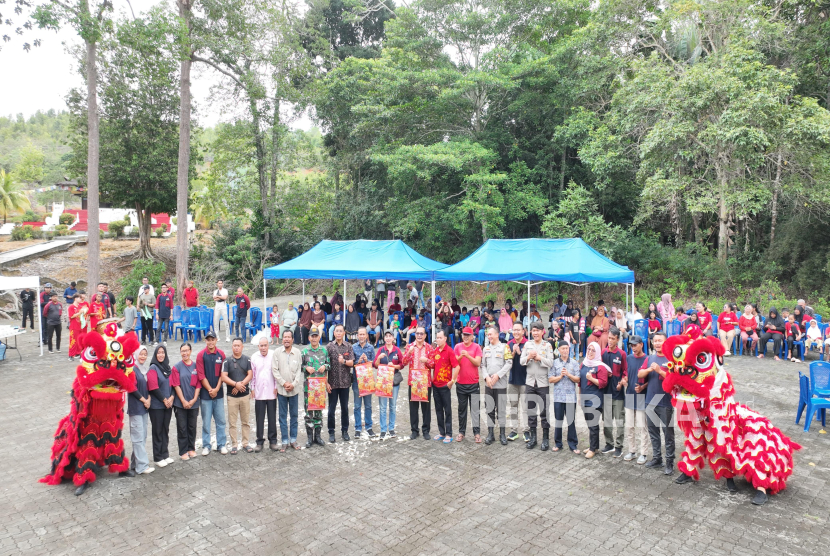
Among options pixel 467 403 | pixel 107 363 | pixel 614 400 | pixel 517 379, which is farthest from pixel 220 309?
pixel 614 400

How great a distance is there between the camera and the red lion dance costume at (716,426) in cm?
534

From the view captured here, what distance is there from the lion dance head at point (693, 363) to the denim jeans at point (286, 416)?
4.34 meters

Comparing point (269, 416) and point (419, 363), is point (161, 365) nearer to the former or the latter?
point (269, 416)

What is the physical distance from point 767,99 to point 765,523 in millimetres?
11970

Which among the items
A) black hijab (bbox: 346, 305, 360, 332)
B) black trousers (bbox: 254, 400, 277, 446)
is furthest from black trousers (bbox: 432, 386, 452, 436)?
black hijab (bbox: 346, 305, 360, 332)

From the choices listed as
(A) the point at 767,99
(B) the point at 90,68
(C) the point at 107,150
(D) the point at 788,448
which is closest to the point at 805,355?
(A) the point at 767,99

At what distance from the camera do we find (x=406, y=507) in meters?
5.22

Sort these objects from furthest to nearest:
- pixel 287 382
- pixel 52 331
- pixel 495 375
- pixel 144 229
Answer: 1. pixel 144 229
2. pixel 52 331
3. pixel 495 375
4. pixel 287 382

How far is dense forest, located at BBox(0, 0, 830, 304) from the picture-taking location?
49.9 ft

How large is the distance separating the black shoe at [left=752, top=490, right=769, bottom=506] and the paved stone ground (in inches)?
3.3

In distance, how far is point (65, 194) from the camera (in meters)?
63.8

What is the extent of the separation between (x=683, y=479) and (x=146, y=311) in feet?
40.0

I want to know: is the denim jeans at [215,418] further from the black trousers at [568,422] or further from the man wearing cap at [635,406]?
the man wearing cap at [635,406]

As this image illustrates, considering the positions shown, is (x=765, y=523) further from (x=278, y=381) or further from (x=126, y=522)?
(x=126, y=522)
